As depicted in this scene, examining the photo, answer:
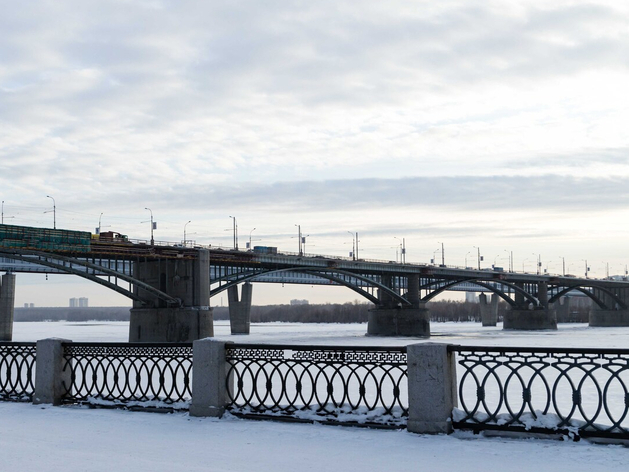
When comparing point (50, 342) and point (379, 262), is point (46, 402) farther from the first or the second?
point (379, 262)

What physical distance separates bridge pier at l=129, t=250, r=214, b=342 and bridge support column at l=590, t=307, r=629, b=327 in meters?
84.8

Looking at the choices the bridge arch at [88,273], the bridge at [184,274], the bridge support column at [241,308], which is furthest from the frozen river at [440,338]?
the bridge arch at [88,273]

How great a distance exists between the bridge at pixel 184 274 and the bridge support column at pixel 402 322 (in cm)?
11

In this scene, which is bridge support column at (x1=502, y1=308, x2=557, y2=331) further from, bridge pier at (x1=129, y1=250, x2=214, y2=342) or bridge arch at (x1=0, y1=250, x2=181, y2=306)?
bridge arch at (x1=0, y1=250, x2=181, y2=306)

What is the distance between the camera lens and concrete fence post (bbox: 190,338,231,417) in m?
11.4

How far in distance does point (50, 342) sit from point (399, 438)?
6.81m

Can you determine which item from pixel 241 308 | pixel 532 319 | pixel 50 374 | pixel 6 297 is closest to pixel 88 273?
pixel 6 297

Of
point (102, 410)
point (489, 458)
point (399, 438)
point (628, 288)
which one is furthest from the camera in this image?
point (628, 288)

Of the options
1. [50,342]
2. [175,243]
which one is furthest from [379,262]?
[50,342]

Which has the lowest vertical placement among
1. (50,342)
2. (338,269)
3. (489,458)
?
(489,458)

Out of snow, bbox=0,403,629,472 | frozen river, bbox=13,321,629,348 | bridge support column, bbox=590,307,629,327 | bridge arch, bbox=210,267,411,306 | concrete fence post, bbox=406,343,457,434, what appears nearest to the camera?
snow, bbox=0,403,629,472

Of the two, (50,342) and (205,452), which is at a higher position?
(50,342)

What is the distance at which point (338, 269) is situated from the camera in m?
69.7

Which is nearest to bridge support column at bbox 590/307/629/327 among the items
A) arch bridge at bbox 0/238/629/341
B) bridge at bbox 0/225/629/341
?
arch bridge at bbox 0/238/629/341
